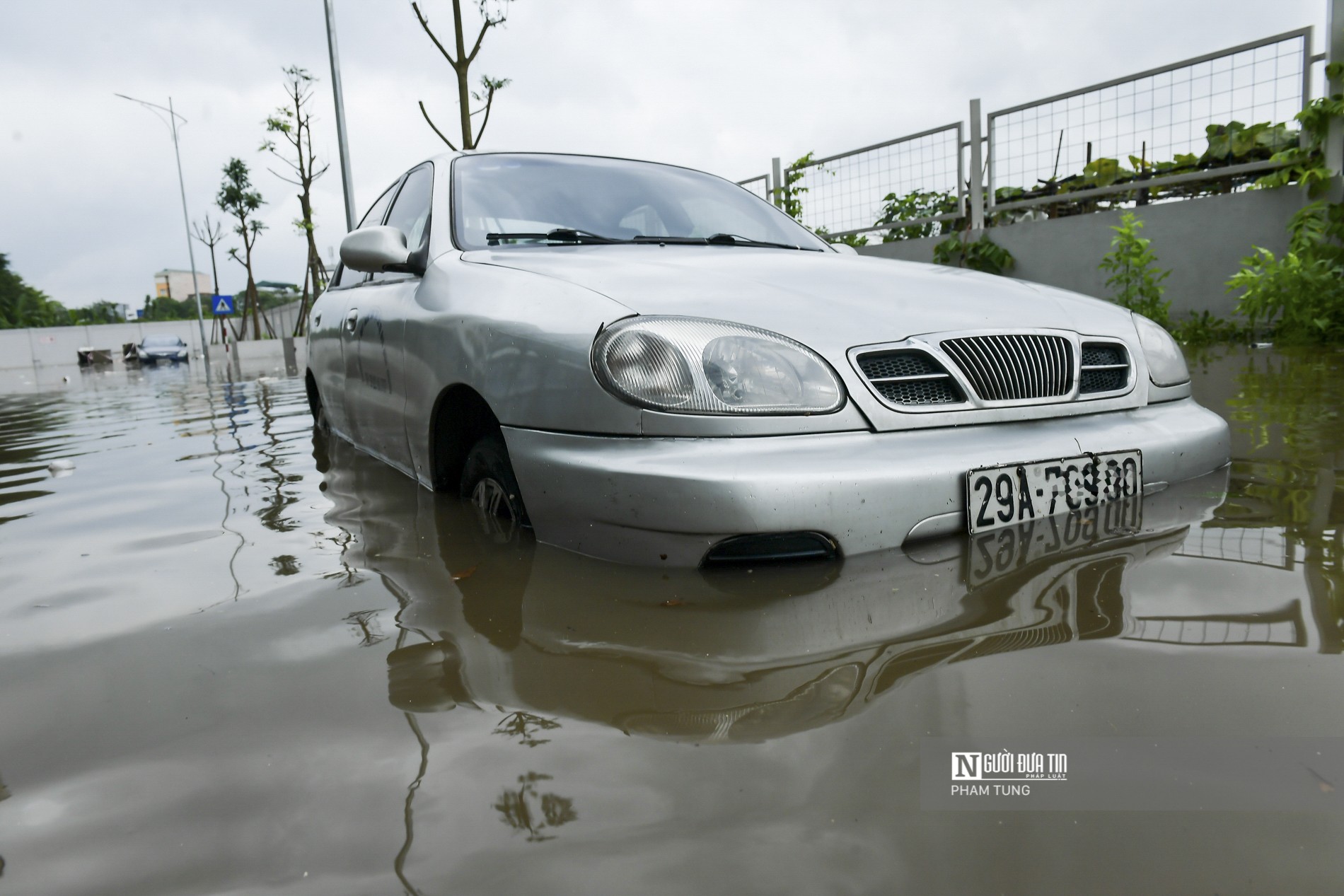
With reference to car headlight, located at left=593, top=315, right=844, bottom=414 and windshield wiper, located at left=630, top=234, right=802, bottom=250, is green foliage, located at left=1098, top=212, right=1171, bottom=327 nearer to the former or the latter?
windshield wiper, located at left=630, top=234, right=802, bottom=250

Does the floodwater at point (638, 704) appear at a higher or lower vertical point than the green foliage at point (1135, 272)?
lower

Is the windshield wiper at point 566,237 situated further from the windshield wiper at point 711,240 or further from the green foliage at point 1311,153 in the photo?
the green foliage at point 1311,153

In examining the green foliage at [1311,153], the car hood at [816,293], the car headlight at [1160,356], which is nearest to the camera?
the car hood at [816,293]

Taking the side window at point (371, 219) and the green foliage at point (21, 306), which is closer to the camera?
the side window at point (371, 219)

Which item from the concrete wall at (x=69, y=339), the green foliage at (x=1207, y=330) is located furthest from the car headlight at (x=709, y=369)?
the concrete wall at (x=69, y=339)

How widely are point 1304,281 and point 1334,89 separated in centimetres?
171

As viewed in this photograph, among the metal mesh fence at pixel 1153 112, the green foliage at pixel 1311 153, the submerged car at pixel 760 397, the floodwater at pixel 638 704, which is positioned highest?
the metal mesh fence at pixel 1153 112

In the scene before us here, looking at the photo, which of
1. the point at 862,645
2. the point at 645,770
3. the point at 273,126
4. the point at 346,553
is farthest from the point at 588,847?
the point at 273,126

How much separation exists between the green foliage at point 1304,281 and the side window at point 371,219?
21.2 feet

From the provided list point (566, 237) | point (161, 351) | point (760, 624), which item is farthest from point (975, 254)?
point (161, 351)

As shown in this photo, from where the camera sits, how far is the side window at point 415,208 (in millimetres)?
3289

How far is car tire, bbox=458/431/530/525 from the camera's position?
8.08 ft

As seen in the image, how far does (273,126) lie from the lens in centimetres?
2069

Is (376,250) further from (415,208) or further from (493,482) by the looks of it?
(493,482)
